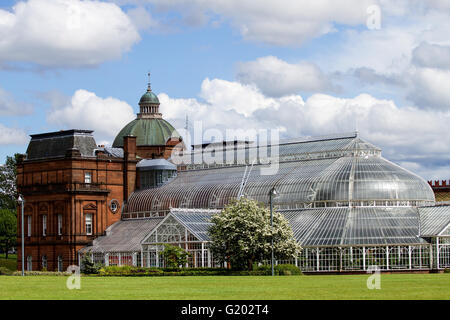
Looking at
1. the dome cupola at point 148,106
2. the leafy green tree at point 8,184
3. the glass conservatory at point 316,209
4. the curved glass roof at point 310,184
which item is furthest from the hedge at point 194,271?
the leafy green tree at point 8,184

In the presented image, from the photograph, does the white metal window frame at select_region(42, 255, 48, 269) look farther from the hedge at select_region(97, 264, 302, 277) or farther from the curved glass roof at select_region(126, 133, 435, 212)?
the hedge at select_region(97, 264, 302, 277)

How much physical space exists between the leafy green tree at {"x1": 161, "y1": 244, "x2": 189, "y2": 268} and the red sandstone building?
2674 centimetres

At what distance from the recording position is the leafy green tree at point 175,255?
307ft

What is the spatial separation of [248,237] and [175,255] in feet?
41.8

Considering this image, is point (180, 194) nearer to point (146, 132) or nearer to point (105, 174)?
point (105, 174)

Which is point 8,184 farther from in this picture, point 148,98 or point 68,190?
point 68,190

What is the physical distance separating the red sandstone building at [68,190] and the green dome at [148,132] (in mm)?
13969

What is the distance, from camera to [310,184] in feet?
339

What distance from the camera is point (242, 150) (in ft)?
400

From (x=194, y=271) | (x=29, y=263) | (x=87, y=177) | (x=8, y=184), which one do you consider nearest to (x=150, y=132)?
(x=87, y=177)

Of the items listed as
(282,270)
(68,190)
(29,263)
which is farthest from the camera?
(29,263)

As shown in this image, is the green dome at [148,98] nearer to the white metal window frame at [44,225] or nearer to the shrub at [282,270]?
the white metal window frame at [44,225]
